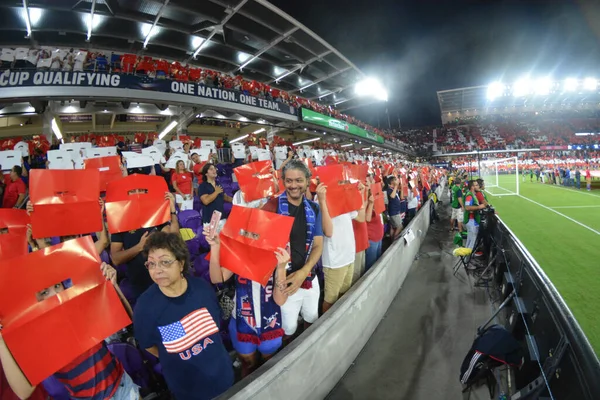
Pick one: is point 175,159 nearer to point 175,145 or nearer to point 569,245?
point 175,145

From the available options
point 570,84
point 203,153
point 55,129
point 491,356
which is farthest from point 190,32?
point 570,84

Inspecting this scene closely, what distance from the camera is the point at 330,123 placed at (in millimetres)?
18984

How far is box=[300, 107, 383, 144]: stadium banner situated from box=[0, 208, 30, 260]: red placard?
1451cm

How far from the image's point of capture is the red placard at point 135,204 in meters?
2.55

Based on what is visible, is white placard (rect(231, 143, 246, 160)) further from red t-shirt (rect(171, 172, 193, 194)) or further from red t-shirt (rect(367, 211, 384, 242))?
red t-shirt (rect(367, 211, 384, 242))

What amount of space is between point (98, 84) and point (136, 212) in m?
8.21

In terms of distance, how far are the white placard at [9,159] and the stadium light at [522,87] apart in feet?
170

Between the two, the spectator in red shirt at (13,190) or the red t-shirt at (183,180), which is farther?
the red t-shirt at (183,180)

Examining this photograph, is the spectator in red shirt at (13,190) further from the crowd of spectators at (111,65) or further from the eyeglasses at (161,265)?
the crowd of spectators at (111,65)

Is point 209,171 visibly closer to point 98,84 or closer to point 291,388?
point 291,388

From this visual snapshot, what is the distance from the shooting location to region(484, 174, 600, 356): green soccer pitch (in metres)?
4.43

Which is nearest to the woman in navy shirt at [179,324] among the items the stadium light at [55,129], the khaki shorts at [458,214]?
the khaki shorts at [458,214]

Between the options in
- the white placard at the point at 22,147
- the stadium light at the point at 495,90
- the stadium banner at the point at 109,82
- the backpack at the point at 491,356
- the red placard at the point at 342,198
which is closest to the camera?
the backpack at the point at 491,356

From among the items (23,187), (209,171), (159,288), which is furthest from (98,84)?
(159,288)
